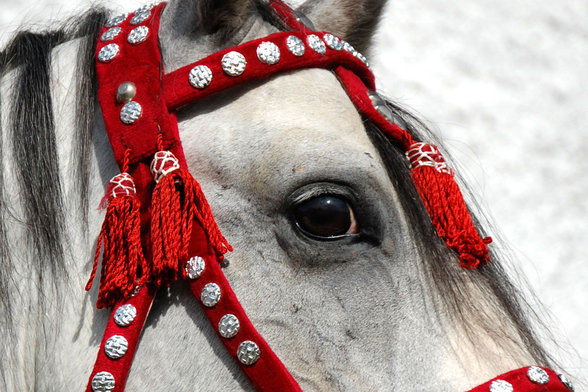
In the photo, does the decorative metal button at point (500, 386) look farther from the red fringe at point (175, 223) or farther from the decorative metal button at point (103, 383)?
the decorative metal button at point (103, 383)

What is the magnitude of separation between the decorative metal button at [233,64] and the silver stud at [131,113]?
156 millimetres

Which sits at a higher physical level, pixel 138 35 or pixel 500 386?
pixel 138 35

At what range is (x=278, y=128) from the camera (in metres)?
1.21

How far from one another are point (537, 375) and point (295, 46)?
663mm

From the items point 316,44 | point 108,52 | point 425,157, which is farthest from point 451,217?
point 108,52

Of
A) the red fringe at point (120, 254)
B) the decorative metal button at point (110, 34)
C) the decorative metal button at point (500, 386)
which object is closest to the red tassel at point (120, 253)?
the red fringe at point (120, 254)

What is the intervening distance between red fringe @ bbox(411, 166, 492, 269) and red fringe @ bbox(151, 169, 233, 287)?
347 mm

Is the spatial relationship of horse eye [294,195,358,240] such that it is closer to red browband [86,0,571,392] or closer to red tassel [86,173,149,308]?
red browband [86,0,571,392]

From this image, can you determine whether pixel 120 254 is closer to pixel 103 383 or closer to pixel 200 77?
pixel 103 383

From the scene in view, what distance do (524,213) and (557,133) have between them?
0.52m

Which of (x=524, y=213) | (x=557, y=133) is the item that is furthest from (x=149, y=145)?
(x=557, y=133)

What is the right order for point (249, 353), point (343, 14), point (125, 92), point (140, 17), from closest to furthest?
point (249, 353)
point (125, 92)
point (140, 17)
point (343, 14)

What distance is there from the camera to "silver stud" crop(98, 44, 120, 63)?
1292mm

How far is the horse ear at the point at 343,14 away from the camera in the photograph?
1.59 metres
